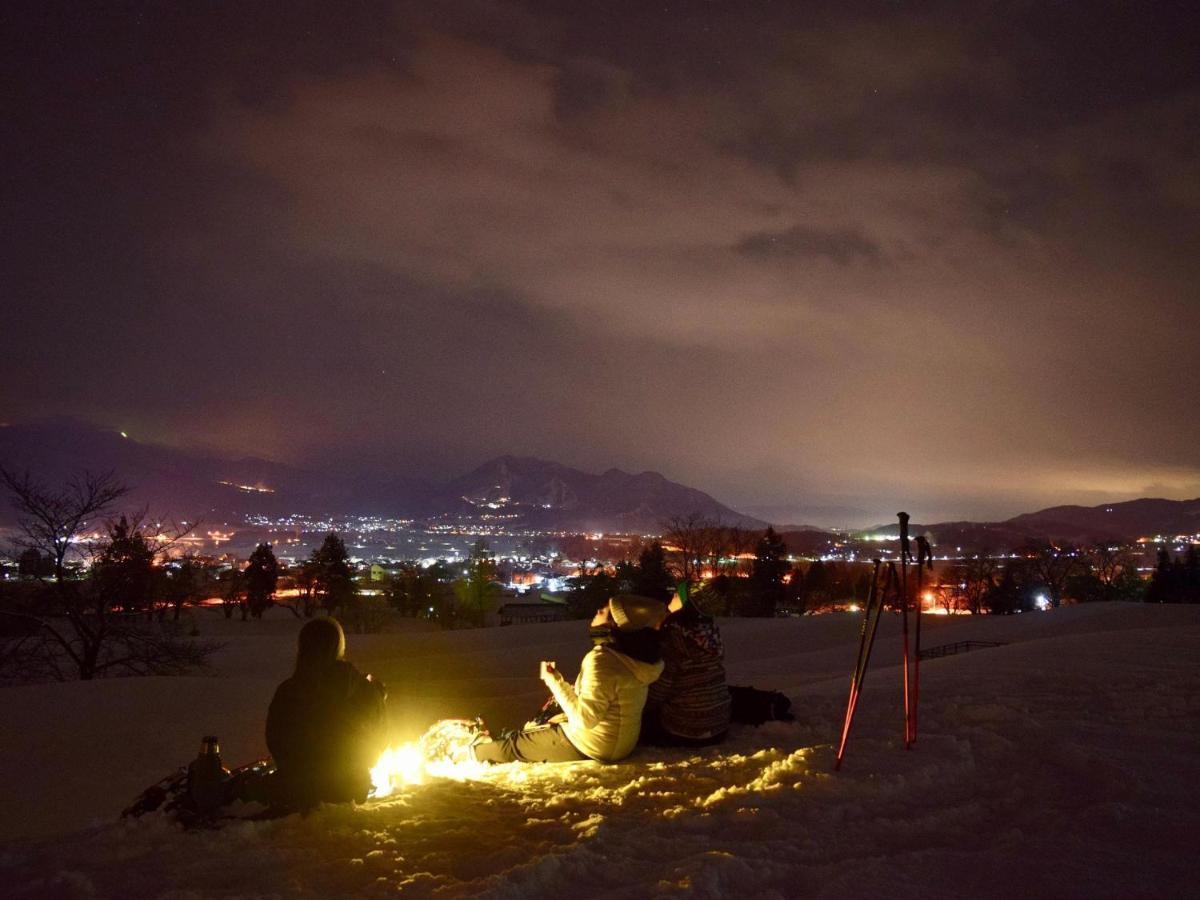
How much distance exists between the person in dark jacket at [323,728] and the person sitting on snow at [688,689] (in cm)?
255

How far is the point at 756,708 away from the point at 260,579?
42.2 metres

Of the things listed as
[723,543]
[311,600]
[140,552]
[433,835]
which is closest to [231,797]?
[433,835]

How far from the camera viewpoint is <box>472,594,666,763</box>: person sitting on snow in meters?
5.97

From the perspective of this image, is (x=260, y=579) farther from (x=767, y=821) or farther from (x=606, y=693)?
(x=767, y=821)

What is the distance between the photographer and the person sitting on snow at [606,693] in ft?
19.6

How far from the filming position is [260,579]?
1721 inches

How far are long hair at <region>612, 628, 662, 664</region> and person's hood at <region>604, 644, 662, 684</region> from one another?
0.03 m

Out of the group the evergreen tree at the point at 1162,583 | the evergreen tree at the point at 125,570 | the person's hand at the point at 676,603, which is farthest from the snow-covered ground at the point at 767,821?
the evergreen tree at the point at 1162,583

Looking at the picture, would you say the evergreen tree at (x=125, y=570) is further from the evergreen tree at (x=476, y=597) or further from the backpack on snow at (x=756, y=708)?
the evergreen tree at (x=476, y=597)

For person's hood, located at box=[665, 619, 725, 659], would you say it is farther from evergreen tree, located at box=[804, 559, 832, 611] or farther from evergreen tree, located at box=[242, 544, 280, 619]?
evergreen tree, located at box=[804, 559, 832, 611]

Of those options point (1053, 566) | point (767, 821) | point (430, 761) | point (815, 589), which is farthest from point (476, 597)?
point (767, 821)

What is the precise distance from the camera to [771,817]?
15.1 ft

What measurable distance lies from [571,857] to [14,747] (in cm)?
991

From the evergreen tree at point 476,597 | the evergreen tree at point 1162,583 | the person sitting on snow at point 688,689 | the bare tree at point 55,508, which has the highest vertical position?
the bare tree at point 55,508
